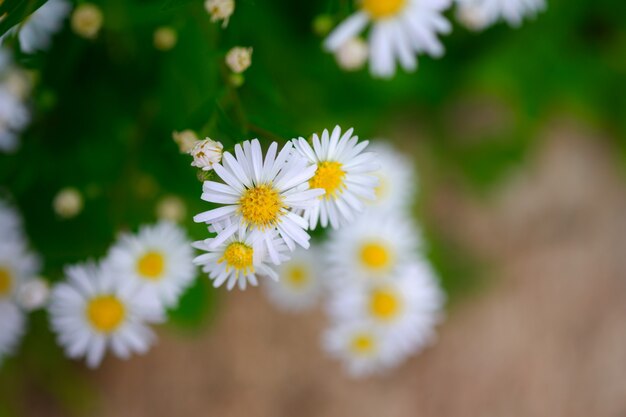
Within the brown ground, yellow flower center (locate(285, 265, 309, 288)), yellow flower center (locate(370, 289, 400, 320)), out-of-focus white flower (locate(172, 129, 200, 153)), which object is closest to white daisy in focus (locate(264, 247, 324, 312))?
yellow flower center (locate(285, 265, 309, 288))

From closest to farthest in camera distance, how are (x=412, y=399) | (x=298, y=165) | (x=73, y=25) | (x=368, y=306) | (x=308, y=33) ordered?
(x=298, y=165) < (x=73, y=25) < (x=368, y=306) < (x=308, y=33) < (x=412, y=399)

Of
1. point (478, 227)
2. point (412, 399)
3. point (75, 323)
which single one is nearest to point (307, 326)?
point (412, 399)

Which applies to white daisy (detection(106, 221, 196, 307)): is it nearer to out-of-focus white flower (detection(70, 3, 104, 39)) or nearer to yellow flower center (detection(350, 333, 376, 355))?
out-of-focus white flower (detection(70, 3, 104, 39))

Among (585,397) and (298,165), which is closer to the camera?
(298,165)

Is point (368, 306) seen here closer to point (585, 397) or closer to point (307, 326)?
point (307, 326)

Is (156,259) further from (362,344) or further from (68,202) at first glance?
(362,344)

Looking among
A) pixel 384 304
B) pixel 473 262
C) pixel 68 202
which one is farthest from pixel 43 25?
pixel 473 262
